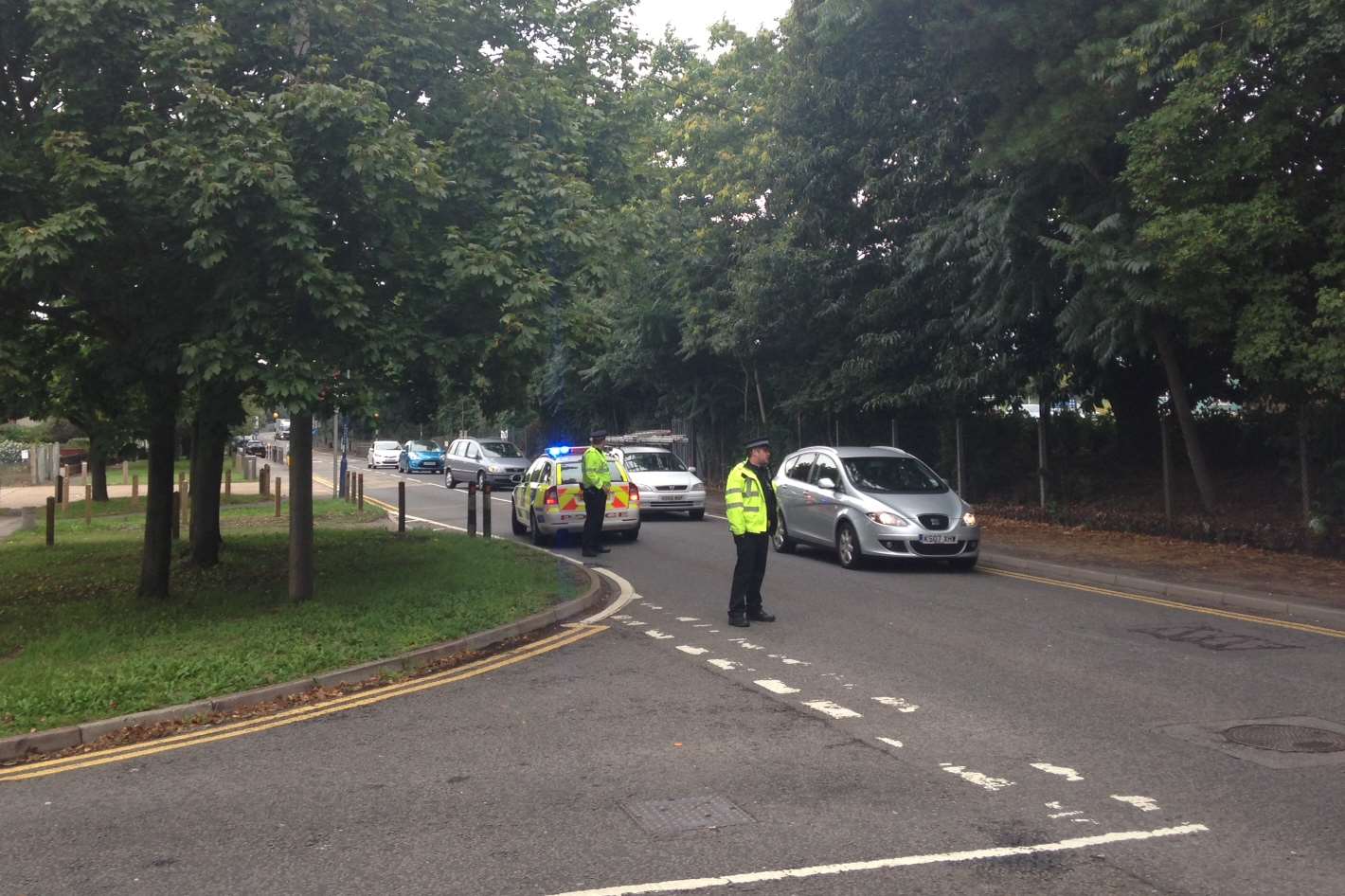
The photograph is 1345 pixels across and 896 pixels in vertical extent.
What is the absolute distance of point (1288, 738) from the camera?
267 inches

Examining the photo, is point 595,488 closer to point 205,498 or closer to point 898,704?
point 205,498

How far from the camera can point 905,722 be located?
722 cm

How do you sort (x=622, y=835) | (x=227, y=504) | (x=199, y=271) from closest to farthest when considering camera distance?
(x=622, y=835) → (x=199, y=271) → (x=227, y=504)

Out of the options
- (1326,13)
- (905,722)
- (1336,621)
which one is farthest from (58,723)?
(1326,13)

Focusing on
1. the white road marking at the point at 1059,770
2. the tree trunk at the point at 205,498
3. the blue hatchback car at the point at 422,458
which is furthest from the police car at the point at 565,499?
the blue hatchback car at the point at 422,458

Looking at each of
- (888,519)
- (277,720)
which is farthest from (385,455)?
(277,720)

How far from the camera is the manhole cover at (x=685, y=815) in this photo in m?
5.35

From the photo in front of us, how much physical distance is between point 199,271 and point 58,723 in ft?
15.7

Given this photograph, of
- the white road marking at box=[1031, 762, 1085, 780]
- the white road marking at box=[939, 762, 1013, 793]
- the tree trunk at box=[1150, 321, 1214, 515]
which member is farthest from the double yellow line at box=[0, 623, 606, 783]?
the tree trunk at box=[1150, 321, 1214, 515]

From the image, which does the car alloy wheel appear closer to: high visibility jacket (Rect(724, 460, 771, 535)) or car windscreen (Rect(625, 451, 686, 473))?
high visibility jacket (Rect(724, 460, 771, 535))

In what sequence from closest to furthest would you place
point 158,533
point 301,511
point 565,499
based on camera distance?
point 301,511, point 158,533, point 565,499

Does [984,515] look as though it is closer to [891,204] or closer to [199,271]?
[891,204]

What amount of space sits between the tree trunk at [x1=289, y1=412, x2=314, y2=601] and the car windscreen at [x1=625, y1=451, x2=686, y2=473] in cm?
1203

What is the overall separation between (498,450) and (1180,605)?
27.0m
